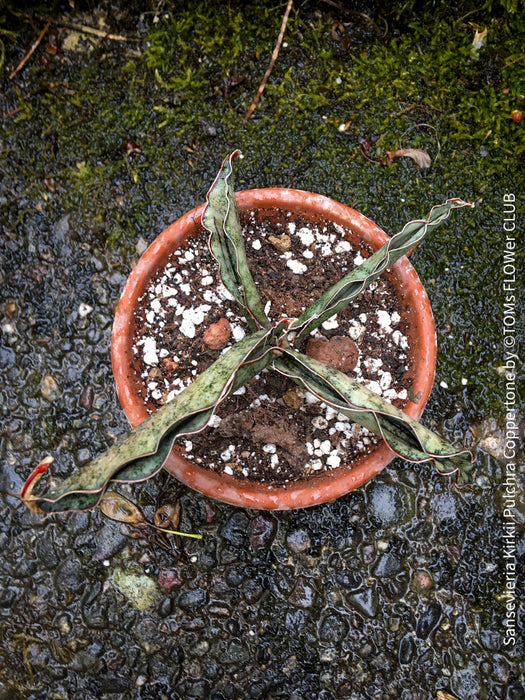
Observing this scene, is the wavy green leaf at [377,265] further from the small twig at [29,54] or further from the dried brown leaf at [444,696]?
the small twig at [29,54]

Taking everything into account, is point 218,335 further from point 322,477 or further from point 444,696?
point 444,696

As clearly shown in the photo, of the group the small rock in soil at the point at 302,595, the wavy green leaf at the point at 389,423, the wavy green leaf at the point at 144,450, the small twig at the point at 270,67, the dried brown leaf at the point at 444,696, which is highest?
the small twig at the point at 270,67

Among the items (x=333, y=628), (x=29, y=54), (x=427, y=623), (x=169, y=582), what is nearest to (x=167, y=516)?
(x=169, y=582)

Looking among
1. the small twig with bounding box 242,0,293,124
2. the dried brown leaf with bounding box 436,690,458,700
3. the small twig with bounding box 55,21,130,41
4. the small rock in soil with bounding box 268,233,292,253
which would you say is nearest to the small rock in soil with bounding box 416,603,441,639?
the dried brown leaf with bounding box 436,690,458,700

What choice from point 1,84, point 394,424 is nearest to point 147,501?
point 394,424

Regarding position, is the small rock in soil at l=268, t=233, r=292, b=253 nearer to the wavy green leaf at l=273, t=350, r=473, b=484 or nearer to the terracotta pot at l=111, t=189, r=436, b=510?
the terracotta pot at l=111, t=189, r=436, b=510

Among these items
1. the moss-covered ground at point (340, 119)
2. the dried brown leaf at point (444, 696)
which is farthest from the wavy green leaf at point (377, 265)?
the dried brown leaf at point (444, 696)

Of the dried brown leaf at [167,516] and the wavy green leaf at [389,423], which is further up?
the wavy green leaf at [389,423]
